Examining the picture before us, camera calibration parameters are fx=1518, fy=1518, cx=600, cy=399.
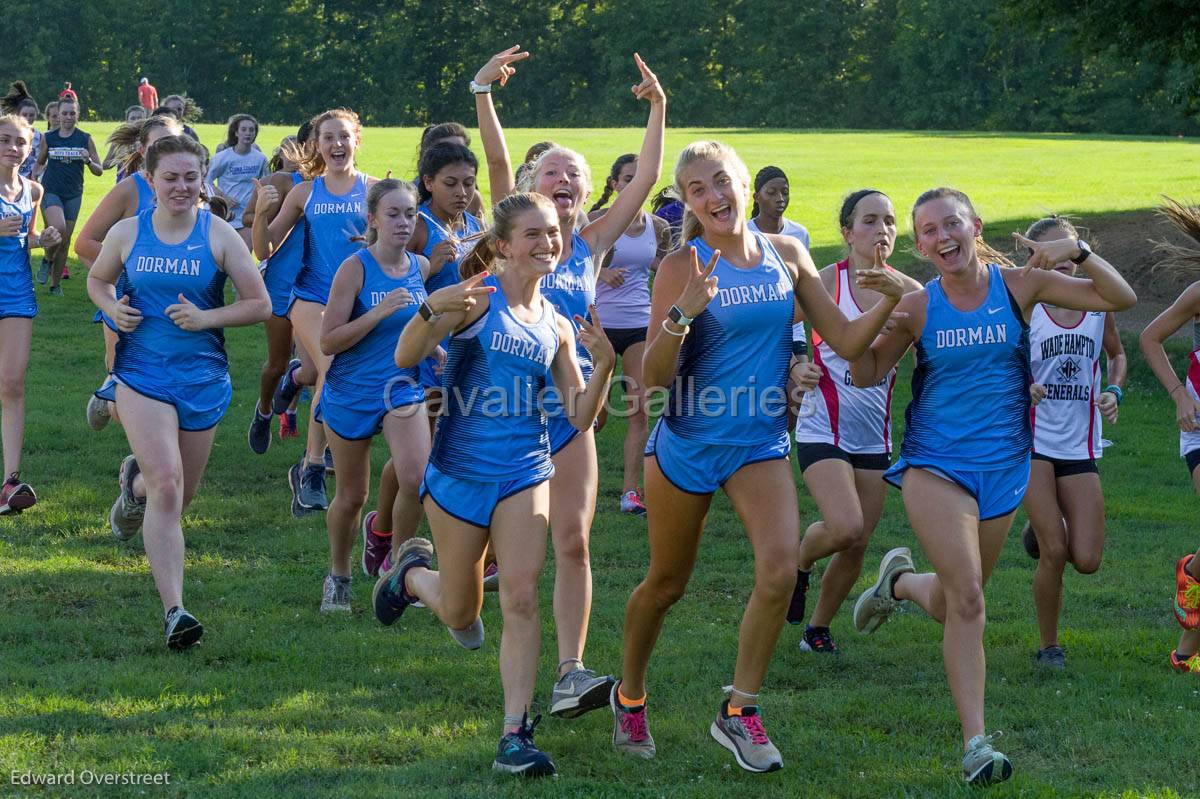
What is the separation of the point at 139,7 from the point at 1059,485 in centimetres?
6594

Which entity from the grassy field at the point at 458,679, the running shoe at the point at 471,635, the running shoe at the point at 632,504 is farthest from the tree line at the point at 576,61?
the running shoe at the point at 471,635

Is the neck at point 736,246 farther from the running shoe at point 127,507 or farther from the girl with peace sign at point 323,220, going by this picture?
the girl with peace sign at point 323,220

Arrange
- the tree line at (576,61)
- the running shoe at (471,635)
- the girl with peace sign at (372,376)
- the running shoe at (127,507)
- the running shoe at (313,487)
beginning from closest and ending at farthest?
the running shoe at (471,635) → the girl with peace sign at (372,376) → the running shoe at (127,507) → the running shoe at (313,487) → the tree line at (576,61)

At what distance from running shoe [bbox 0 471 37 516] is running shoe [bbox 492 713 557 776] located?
201 inches

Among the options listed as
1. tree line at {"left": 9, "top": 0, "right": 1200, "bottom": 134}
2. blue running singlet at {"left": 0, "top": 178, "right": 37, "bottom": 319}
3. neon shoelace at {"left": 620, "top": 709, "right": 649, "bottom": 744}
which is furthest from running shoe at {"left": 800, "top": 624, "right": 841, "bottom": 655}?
tree line at {"left": 9, "top": 0, "right": 1200, "bottom": 134}

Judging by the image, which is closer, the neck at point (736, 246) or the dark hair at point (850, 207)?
the neck at point (736, 246)

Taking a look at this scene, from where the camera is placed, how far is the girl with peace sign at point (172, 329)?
706 cm

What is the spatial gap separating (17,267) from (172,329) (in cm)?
274

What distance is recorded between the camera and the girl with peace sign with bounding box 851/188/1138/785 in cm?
576

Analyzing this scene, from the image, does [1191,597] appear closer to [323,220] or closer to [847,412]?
[847,412]

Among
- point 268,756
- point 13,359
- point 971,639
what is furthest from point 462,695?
point 13,359

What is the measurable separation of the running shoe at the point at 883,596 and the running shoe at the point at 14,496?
17.6 feet

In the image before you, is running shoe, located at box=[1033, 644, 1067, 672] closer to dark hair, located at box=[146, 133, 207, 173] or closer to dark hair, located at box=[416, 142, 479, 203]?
dark hair, located at box=[416, 142, 479, 203]

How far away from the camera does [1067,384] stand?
7.51m
